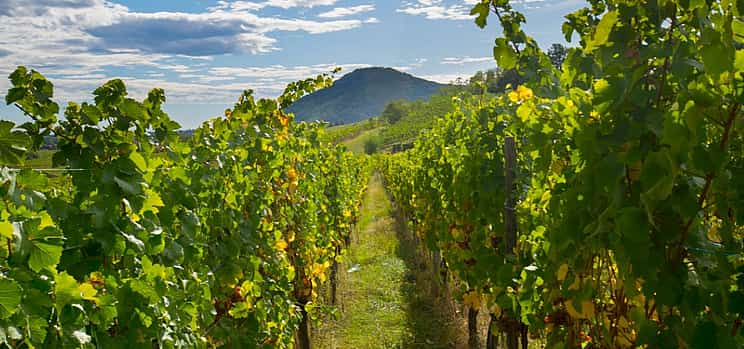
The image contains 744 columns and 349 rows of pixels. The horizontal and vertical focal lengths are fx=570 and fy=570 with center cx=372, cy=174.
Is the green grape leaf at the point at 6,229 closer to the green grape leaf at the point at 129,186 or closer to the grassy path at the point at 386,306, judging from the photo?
the green grape leaf at the point at 129,186

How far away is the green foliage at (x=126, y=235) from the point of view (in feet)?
4.66

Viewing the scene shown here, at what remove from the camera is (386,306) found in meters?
8.81

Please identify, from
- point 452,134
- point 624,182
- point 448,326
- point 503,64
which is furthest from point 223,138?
point 448,326

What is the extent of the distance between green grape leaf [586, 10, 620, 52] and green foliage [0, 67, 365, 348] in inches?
61.4

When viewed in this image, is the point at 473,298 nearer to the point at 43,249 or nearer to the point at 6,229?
the point at 43,249

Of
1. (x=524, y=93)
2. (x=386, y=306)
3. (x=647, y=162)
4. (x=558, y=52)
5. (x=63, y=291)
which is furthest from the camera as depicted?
(x=386, y=306)

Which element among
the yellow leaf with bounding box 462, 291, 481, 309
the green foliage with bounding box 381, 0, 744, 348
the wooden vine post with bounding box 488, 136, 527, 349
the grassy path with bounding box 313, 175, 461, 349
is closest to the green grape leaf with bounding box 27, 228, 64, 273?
the green foliage with bounding box 381, 0, 744, 348

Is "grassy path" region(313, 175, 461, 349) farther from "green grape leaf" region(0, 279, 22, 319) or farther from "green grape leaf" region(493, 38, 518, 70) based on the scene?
"green grape leaf" region(0, 279, 22, 319)

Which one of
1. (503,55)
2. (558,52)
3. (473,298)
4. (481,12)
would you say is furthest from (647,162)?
(473,298)

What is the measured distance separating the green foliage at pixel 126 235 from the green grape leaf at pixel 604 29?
156cm

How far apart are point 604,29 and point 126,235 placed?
1670 millimetres

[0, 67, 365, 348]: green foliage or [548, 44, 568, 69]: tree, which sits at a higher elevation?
[548, 44, 568, 69]: tree

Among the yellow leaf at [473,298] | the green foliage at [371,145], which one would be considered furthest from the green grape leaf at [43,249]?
the green foliage at [371,145]

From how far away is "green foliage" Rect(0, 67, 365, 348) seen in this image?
4.66ft
